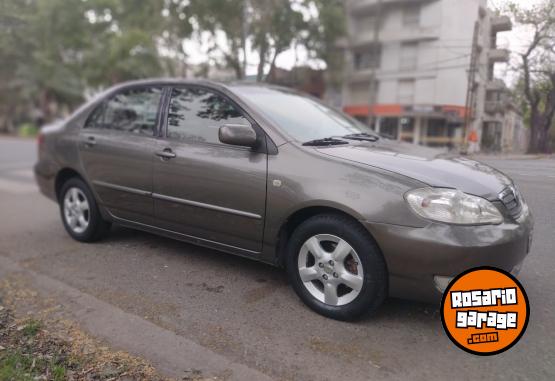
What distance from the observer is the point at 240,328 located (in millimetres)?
2785

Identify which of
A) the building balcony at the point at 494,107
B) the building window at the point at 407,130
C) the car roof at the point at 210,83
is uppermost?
the car roof at the point at 210,83

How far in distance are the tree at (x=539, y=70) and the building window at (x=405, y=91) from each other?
7.59ft

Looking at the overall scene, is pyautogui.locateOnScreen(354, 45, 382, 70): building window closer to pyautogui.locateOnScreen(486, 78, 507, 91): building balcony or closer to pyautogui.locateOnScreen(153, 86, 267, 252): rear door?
pyautogui.locateOnScreen(486, 78, 507, 91): building balcony

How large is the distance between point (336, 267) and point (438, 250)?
63cm

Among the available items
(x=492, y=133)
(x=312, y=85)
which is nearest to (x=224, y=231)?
(x=492, y=133)

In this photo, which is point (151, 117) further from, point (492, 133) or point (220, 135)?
point (492, 133)

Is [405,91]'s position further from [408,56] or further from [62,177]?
[62,177]

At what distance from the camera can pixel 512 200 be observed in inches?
108

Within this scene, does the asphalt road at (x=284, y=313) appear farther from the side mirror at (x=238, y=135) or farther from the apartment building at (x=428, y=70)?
the side mirror at (x=238, y=135)

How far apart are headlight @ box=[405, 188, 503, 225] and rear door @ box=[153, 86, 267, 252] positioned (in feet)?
3.41

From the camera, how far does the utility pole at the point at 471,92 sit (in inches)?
131

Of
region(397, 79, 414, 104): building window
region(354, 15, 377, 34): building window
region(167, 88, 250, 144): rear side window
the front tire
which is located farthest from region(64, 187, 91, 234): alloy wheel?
region(354, 15, 377, 34): building window

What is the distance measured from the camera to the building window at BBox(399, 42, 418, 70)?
192 inches

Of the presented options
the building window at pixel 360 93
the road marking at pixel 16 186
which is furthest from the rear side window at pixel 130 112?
the road marking at pixel 16 186
